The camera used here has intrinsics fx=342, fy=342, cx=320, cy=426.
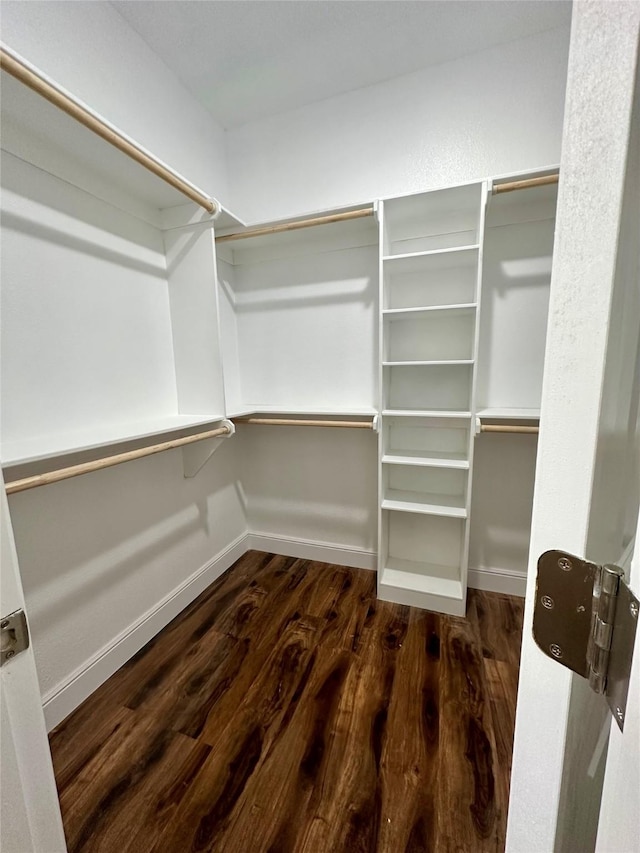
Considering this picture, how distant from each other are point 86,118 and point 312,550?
2292mm

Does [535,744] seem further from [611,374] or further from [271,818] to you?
[271,818]

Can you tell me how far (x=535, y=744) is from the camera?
360 millimetres

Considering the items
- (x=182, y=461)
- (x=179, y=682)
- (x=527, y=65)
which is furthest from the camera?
(x=182, y=461)

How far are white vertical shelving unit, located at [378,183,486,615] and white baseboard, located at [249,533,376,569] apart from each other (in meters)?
0.20

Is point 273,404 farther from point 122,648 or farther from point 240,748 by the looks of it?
point 240,748

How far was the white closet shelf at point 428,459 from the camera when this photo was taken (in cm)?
172

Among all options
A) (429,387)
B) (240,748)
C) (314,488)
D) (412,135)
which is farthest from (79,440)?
(412,135)

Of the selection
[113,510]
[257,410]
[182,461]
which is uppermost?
[257,410]

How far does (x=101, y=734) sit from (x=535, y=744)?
1.57 metres

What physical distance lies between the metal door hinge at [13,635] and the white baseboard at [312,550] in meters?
1.92

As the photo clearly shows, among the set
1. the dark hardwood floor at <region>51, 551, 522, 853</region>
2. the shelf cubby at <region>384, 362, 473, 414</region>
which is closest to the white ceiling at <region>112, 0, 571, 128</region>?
the shelf cubby at <region>384, 362, 473, 414</region>

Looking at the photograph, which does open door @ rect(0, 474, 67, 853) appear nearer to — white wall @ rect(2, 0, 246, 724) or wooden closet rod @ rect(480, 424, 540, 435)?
white wall @ rect(2, 0, 246, 724)

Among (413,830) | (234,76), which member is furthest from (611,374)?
(234,76)

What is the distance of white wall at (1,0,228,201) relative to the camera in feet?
3.89
